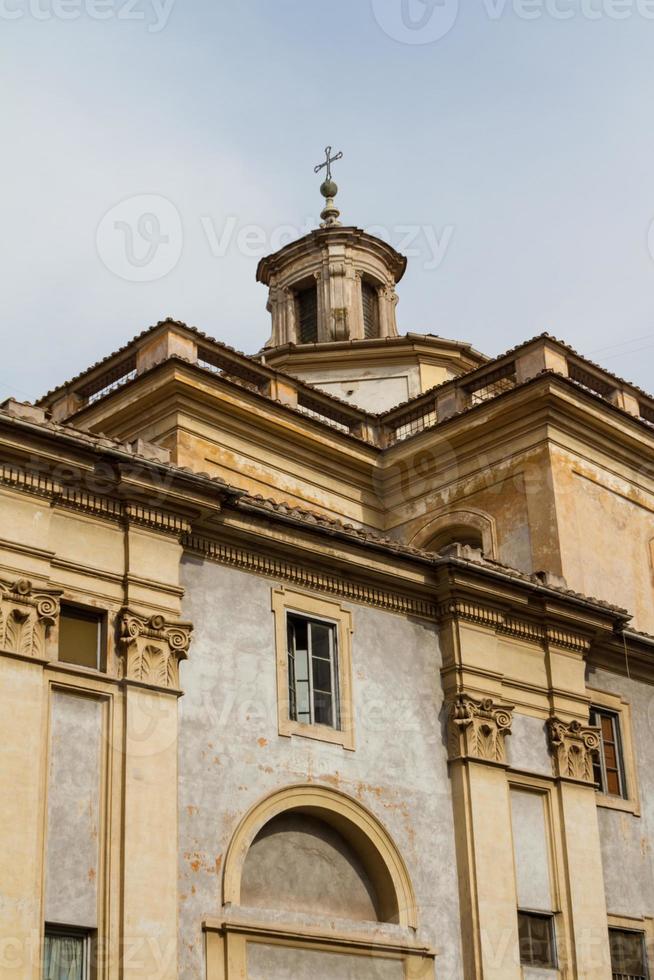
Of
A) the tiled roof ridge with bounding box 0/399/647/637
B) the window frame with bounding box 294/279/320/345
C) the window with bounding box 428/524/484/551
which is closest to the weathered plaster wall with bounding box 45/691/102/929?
the tiled roof ridge with bounding box 0/399/647/637

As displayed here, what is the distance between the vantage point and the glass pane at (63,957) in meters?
14.4

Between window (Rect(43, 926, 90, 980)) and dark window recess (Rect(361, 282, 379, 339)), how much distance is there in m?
20.9

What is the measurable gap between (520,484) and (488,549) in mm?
1229

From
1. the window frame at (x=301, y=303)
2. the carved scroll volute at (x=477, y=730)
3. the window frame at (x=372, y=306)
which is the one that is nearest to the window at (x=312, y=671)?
the carved scroll volute at (x=477, y=730)

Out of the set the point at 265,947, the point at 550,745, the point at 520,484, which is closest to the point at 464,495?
the point at 520,484

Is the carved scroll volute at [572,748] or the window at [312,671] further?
the carved scroll volute at [572,748]

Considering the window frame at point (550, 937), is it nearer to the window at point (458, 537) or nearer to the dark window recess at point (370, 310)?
the window at point (458, 537)

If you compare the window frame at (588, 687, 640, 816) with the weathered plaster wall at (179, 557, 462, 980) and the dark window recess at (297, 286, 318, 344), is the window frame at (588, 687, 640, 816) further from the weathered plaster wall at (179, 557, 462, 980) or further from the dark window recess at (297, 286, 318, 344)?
the dark window recess at (297, 286, 318, 344)

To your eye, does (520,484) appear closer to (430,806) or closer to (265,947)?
(430,806)

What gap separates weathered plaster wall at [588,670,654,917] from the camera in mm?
20250

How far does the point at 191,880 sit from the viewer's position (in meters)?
15.8

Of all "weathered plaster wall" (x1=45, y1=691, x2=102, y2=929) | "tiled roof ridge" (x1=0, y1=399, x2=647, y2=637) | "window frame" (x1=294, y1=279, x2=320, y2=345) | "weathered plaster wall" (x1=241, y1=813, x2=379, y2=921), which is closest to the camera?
"weathered plaster wall" (x1=45, y1=691, x2=102, y2=929)

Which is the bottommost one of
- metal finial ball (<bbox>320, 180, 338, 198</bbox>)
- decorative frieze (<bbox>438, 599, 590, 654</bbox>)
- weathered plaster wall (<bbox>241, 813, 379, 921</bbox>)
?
weathered plaster wall (<bbox>241, 813, 379, 921</bbox>)

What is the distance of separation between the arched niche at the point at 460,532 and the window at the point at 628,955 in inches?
272
